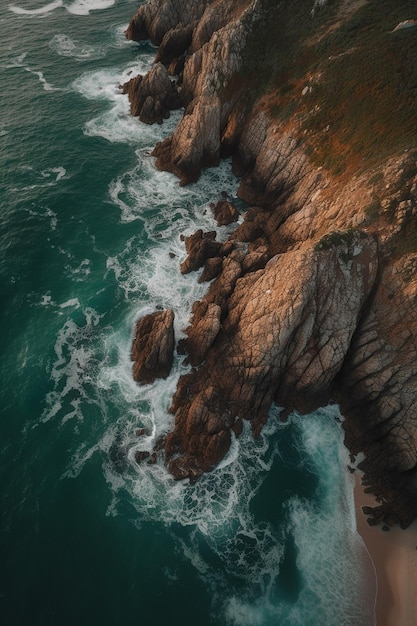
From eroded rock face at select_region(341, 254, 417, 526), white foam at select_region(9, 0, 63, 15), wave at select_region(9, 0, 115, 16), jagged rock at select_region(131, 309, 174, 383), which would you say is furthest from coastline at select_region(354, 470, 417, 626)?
white foam at select_region(9, 0, 63, 15)

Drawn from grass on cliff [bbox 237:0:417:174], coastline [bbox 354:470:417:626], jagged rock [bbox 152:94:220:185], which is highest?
grass on cliff [bbox 237:0:417:174]

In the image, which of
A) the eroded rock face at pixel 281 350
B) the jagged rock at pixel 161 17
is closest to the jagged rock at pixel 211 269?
the eroded rock face at pixel 281 350

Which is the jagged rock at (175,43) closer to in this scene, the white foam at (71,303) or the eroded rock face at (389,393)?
the white foam at (71,303)

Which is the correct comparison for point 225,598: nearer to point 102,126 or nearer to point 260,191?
point 260,191

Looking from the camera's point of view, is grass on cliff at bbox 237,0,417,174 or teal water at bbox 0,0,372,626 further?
grass on cliff at bbox 237,0,417,174

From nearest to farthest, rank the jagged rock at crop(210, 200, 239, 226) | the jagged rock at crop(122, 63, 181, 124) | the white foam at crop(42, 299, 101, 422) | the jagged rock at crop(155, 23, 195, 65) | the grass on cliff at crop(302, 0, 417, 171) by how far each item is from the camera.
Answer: the white foam at crop(42, 299, 101, 422) < the grass on cliff at crop(302, 0, 417, 171) < the jagged rock at crop(210, 200, 239, 226) < the jagged rock at crop(122, 63, 181, 124) < the jagged rock at crop(155, 23, 195, 65)

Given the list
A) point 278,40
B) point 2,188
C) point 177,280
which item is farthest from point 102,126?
point 177,280

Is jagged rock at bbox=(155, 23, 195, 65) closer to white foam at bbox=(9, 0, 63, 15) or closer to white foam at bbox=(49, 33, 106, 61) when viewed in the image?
white foam at bbox=(49, 33, 106, 61)

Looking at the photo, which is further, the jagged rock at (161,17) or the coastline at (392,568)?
the jagged rock at (161,17)
